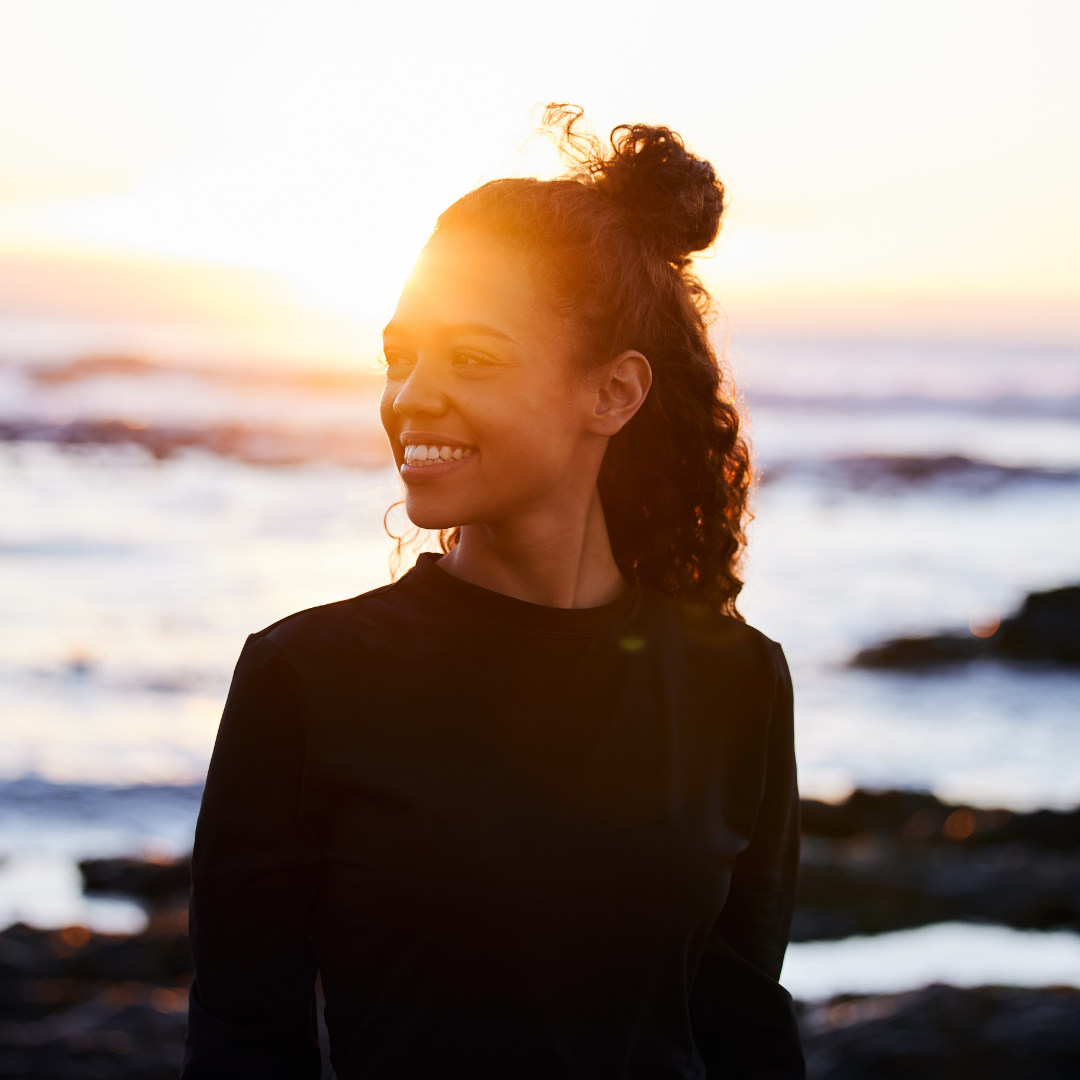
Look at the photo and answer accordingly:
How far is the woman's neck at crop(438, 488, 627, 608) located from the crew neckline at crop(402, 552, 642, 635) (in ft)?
0.18

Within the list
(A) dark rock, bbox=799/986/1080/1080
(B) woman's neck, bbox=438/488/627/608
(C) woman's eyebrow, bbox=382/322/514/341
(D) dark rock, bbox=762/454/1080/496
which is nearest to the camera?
(C) woman's eyebrow, bbox=382/322/514/341

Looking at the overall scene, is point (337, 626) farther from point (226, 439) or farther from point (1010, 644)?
point (226, 439)

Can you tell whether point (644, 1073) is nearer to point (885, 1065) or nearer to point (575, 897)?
point (575, 897)

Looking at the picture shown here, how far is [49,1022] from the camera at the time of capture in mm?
4793

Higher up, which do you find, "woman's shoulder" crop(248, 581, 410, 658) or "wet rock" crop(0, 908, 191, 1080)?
"woman's shoulder" crop(248, 581, 410, 658)

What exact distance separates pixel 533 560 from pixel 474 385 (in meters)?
0.43

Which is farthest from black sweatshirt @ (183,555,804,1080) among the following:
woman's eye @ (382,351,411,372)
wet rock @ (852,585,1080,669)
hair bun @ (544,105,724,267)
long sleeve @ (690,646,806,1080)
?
wet rock @ (852,585,1080,669)

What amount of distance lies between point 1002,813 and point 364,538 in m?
12.7

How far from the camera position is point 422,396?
6.97 ft

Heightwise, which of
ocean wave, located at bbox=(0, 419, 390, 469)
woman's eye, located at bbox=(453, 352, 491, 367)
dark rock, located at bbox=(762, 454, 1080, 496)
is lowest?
woman's eye, located at bbox=(453, 352, 491, 367)

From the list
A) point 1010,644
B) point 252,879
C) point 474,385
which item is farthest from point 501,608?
point 1010,644

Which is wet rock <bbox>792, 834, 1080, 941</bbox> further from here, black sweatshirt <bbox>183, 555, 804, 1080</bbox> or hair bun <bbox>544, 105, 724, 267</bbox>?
hair bun <bbox>544, 105, 724, 267</bbox>

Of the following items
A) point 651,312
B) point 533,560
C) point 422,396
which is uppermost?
point 651,312

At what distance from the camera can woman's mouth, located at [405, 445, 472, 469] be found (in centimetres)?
214
